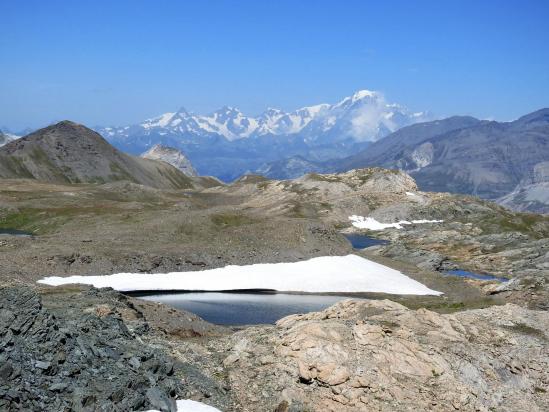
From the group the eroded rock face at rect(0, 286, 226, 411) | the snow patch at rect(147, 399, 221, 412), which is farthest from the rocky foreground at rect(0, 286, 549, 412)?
the snow patch at rect(147, 399, 221, 412)

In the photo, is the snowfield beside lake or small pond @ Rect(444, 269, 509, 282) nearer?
the snowfield beside lake

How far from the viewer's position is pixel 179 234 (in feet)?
382

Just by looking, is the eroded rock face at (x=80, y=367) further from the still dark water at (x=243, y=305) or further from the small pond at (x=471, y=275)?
the small pond at (x=471, y=275)

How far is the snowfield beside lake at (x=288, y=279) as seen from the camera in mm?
89875

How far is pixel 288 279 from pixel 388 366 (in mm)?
59010

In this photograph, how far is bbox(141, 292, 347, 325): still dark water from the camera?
75875mm

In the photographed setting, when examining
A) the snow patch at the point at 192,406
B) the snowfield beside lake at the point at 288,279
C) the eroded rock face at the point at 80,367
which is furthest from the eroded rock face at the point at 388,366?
the snowfield beside lake at the point at 288,279

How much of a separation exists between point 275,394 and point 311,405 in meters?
2.35

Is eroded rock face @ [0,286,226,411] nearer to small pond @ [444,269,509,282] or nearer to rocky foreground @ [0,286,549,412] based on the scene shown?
rocky foreground @ [0,286,549,412]

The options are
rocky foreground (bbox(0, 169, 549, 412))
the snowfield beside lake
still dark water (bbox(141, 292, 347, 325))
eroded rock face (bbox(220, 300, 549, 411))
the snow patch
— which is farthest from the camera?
the snowfield beside lake

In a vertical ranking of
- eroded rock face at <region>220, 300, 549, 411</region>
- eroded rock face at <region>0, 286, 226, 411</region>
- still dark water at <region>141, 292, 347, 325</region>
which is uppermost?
eroded rock face at <region>0, 286, 226, 411</region>

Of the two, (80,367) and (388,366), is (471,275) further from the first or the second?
(80,367)

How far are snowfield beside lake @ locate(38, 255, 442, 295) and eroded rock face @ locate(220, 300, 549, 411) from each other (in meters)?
43.7

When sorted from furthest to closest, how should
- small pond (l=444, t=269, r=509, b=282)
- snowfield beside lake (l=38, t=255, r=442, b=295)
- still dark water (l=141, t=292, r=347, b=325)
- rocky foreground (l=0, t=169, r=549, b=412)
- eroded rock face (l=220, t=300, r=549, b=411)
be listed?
small pond (l=444, t=269, r=509, b=282), snowfield beside lake (l=38, t=255, r=442, b=295), still dark water (l=141, t=292, r=347, b=325), eroded rock face (l=220, t=300, r=549, b=411), rocky foreground (l=0, t=169, r=549, b=412)
